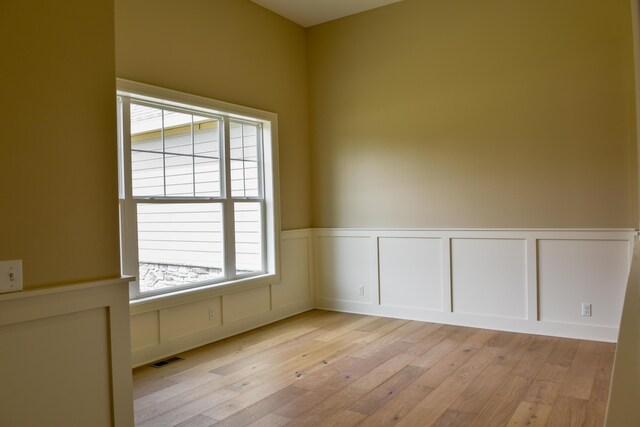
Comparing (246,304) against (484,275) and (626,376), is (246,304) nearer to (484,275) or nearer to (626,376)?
(484,275)

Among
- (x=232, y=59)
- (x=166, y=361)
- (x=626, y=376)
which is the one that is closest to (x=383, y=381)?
(x=166, y=361)

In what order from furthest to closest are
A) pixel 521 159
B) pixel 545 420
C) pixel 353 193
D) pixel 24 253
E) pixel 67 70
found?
pixel 353 193
pixel 521 159
pixel 545 420
pixel 67 70
pixel 24 253

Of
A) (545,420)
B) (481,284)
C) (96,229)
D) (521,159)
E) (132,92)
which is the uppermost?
(132,92)

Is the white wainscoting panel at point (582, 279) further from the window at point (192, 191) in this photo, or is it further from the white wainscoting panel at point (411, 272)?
the window at point (192, 191)

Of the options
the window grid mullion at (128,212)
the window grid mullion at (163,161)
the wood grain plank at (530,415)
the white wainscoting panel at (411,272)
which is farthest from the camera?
the white wainscoting panel at (411,272)

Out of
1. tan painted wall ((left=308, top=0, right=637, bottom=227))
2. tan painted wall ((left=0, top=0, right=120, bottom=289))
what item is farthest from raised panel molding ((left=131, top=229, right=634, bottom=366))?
tan painted wall ((left=0, top=0, right=120, bottom=289))

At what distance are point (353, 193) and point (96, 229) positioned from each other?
139 inches

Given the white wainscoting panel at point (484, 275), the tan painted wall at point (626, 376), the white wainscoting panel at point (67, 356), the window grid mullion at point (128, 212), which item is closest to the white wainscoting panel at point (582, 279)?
the white wainscoting panel at point (484, 275)

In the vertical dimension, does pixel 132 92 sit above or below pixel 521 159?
above

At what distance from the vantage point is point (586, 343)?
156 inches

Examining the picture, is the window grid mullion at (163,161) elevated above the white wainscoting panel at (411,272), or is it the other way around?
the window grid mullion at (163,161)

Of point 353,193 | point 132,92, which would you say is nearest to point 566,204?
point 353,193

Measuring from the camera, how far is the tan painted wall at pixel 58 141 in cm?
173

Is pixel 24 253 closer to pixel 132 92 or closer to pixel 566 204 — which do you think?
pixel 132 92
